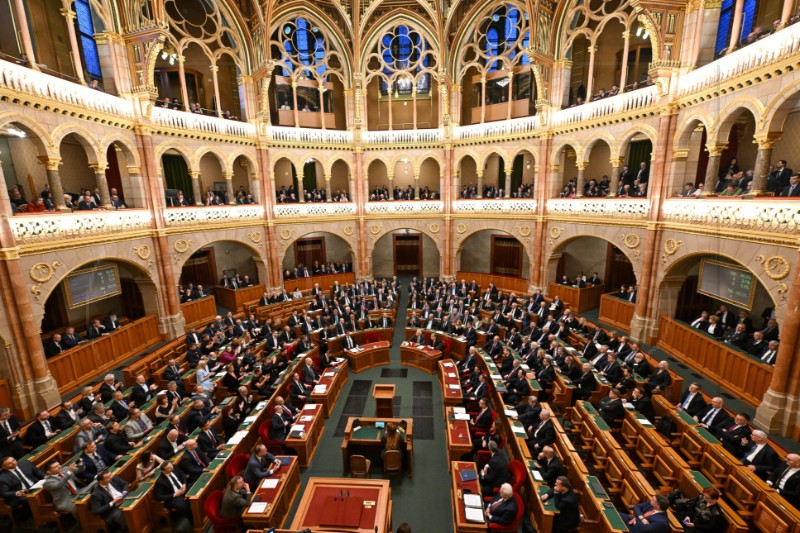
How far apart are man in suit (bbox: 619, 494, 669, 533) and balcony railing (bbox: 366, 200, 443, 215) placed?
17599 millimetres

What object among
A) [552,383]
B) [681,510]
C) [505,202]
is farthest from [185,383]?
[505,202]

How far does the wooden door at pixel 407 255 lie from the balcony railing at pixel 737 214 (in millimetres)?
14978

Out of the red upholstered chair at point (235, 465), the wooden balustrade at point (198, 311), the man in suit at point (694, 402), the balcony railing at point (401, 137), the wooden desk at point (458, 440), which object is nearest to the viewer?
the red upholstered chair at point (235, 465)

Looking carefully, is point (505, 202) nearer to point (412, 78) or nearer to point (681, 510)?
point (412, 78)

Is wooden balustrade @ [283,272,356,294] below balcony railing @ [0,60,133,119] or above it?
below

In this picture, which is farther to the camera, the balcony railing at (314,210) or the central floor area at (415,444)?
the balcony railing at (314,210)

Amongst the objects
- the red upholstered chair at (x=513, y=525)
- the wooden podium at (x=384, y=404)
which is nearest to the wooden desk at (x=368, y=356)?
the wooden podium at (x=384, y=404)

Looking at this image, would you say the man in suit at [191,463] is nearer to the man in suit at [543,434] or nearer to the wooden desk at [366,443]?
the wooden desk at [366,443]

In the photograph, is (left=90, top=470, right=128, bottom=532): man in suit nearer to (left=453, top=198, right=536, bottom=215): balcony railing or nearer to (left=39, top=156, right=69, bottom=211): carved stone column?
(left=39, top=156, right=69, bottom=211): carved stone column

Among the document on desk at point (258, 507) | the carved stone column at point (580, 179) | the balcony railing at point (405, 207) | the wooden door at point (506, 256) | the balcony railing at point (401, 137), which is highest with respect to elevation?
the balcony railing at point (401, 137)

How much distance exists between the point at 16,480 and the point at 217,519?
169 inches

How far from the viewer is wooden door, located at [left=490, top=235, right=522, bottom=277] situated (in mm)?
23078

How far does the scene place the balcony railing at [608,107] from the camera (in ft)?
46.2

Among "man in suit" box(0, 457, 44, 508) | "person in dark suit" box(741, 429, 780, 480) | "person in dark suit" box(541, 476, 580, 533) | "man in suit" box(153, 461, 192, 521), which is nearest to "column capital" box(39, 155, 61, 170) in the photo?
"man in suit" box(0, 457, 44, 508)
